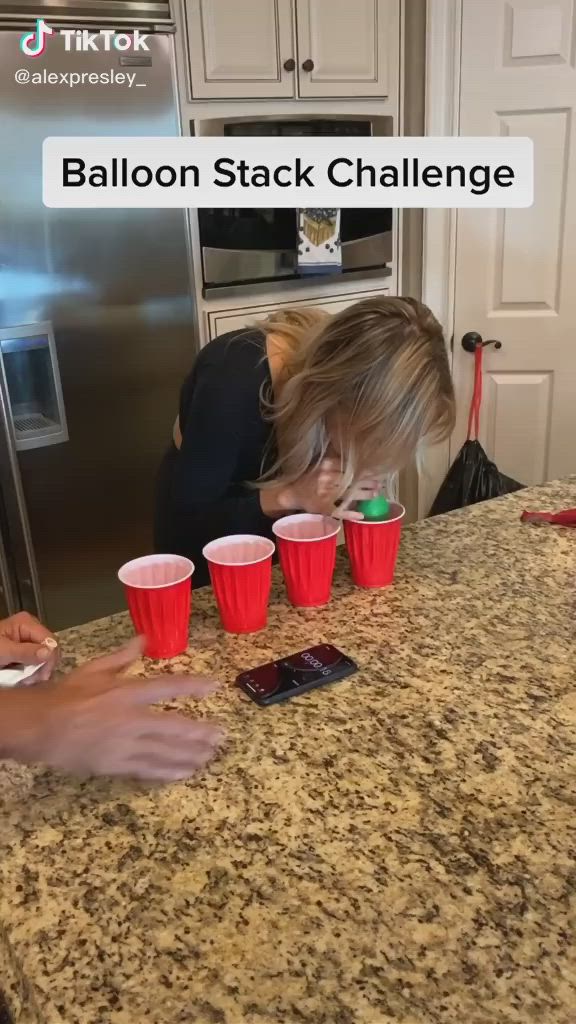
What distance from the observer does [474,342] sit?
2918mm

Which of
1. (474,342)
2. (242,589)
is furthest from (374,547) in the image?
(474,342)

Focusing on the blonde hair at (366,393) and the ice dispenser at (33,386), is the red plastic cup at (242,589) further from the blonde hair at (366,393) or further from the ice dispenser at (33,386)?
the ice dispenser at (33,386)

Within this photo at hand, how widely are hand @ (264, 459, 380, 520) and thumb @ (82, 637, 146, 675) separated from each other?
396mm

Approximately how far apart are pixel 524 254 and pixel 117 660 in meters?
2.46

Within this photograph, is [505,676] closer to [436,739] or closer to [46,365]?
[436,739]

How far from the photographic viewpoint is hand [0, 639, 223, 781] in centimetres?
69

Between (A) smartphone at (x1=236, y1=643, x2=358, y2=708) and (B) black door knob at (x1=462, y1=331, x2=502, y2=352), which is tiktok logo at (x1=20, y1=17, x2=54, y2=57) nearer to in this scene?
(B) black door knob at (x1=462, y1=331, x2=502, y2=352)

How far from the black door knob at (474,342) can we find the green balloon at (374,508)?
75.0 inches

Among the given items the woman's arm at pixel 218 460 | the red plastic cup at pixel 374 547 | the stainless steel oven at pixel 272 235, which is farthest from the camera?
the stainless steel oven at pixel 272 235

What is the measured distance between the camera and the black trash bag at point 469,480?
2.67 m

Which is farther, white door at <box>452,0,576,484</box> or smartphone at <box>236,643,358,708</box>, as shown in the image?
white door at <box>452,0,576,484</box>

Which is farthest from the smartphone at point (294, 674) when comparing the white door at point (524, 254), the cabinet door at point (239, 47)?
the white door at point (524, 254)

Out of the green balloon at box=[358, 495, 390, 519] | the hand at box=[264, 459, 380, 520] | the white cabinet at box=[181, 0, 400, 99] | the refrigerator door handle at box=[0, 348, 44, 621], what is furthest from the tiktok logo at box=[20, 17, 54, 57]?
the green balloon at box=[358, 495, 390, 519]

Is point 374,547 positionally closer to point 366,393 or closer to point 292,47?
point 366,393
